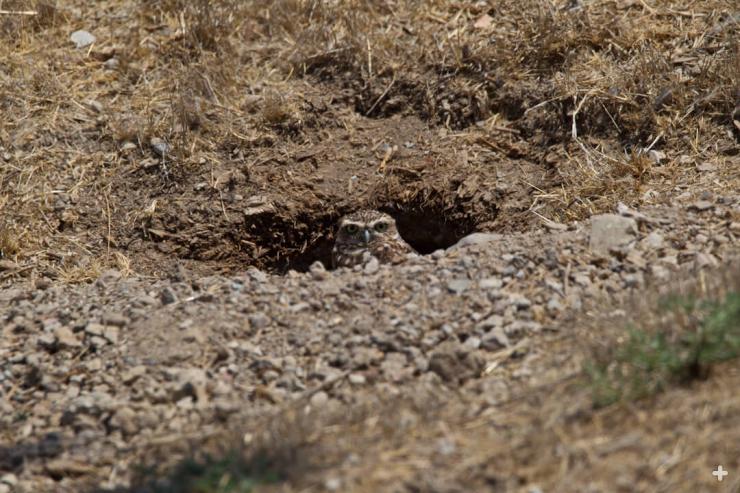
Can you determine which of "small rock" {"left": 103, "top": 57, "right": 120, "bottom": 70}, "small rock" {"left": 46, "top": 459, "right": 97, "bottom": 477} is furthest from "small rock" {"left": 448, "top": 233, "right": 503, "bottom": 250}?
"small rock" {"left": 103, "top": 57, "right": 120, "bottom": 70}

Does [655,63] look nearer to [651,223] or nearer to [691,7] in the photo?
[691,7]

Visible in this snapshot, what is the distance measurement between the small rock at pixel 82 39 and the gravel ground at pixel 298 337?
119 inches

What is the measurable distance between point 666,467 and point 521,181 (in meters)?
3.38

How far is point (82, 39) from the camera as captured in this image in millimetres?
7441

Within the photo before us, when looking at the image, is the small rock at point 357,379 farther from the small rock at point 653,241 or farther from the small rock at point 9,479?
the small rock at point 653,241

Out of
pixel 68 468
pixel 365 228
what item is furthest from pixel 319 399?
pixel 365 228

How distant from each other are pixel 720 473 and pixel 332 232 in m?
3.93

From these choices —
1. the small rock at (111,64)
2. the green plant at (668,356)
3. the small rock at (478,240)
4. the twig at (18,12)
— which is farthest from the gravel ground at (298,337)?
the twig at (18,12)

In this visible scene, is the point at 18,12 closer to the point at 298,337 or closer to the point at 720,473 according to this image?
the point at 298,337

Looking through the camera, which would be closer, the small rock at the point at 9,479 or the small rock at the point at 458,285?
the small rock at the point at 9,479

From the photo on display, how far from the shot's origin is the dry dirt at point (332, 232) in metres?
3.39

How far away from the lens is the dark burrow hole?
6441mm

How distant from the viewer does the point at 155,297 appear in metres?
4.72

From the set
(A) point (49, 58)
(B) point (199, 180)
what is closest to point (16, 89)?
(A) point (49, 58)
